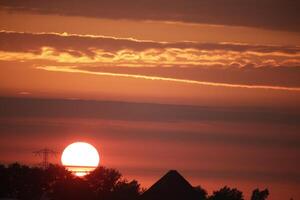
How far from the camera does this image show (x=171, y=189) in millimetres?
90250

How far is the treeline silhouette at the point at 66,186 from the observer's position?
106 metres

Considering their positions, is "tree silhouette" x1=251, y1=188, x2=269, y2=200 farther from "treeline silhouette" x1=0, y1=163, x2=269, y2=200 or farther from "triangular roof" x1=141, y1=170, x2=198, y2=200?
"triangular roof" x1=141, y1=170, x2=198, y2=200

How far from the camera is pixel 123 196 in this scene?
4343 inches

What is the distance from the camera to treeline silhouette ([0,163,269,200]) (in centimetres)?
10562

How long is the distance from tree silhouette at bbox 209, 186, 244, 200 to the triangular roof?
63.9 feet

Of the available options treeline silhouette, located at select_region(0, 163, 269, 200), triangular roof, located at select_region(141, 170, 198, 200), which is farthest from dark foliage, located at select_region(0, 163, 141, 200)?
triangular roof, located at select_region(141, 170, 198, 200)

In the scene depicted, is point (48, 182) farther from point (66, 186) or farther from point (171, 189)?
point (171, 189)

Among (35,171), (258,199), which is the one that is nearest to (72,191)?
(258,199)

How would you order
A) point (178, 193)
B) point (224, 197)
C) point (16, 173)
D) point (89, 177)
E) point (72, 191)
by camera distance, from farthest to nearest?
point (16, 173) → point (89, 177) → point (224, 197) → point (72, 191) → point (178, 193)

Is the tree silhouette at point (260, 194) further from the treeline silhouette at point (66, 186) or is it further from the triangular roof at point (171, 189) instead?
the triangular roof at point (171, 189)

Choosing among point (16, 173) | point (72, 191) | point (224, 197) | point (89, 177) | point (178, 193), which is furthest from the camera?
point (16, 173)

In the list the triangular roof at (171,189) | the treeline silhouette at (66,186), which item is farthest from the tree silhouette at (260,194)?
the triangular roof at (171,189)

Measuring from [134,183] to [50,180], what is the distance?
14111mm

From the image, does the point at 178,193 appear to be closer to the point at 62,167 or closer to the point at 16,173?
the point at 62,167
